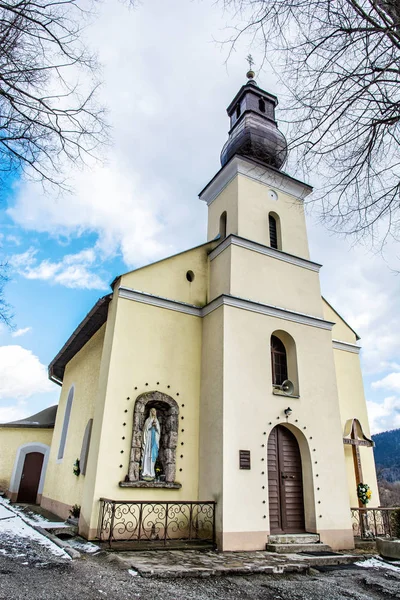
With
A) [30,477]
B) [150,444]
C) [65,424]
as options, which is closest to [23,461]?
[30,477]

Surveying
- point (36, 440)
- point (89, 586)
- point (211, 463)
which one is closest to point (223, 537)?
point (211, 463)

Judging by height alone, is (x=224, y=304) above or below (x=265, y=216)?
below

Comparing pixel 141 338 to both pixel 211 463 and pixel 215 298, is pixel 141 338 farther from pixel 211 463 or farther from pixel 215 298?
pixel 211 463

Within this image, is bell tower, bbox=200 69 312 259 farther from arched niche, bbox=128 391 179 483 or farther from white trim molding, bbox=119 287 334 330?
arched niche, bbox=128 391 179 483

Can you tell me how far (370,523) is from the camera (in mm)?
11211

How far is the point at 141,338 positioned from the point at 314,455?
5217 mm

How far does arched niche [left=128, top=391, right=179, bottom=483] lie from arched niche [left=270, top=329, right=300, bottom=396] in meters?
3.24

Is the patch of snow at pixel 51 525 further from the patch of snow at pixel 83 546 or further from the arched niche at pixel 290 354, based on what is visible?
the arched niche at pixel 290 354

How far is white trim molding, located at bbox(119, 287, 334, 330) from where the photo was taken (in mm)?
10430

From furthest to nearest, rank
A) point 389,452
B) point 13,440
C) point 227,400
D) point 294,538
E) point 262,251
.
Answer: point 389,452, point 13,440, point 262,251, point 227,400, point 294,538

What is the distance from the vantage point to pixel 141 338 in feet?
33.5

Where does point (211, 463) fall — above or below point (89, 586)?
above

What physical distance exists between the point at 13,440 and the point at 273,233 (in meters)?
14.8

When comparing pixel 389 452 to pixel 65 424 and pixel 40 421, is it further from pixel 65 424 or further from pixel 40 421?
pixel 65 424
